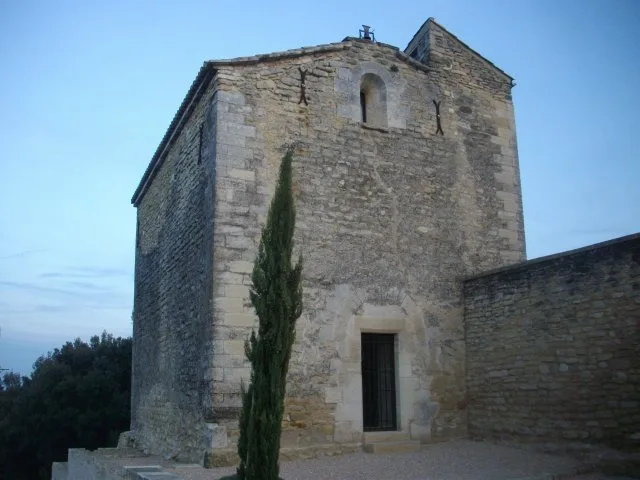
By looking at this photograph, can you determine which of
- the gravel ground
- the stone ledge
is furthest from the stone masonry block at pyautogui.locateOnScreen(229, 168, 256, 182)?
the gravel ground

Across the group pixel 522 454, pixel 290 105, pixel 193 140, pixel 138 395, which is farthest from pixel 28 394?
pixel 522 454

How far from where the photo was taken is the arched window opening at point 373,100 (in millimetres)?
10109

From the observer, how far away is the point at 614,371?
7477mm

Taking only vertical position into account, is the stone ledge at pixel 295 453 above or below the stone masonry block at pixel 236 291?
below

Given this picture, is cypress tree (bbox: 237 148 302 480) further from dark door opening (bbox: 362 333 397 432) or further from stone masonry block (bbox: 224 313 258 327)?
dark door opening (bbox: 362 333 397 432)

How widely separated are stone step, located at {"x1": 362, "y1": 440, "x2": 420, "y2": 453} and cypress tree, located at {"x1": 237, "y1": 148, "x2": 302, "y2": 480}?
3087 mm

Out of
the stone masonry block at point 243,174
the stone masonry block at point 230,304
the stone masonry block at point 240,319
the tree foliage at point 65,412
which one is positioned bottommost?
the tree foliage at point 65,412

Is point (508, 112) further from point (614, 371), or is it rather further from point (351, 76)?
point (614, 371)

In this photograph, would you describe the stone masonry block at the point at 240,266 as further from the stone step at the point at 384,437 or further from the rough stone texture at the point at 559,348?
the rough stone texture at the point at 559,348

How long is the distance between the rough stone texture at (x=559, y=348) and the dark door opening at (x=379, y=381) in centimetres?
131

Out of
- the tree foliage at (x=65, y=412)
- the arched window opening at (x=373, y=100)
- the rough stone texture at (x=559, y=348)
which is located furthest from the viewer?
the tree foliage at (x=65, y=412)

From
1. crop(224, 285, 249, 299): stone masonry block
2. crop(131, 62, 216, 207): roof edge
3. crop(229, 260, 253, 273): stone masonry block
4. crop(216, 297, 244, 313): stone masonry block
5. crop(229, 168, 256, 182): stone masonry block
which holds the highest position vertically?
crop(131, 62, 216, 207): roof edge

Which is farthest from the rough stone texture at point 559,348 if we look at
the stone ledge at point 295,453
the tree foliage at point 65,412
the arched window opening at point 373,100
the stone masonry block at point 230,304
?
the tree foliage at point 65,412

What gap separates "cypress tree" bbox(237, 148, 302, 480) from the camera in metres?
5.68
